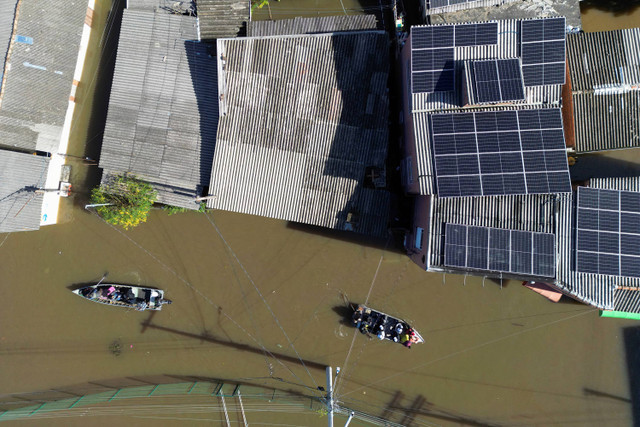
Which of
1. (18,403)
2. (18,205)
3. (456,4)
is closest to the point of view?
(456,4)

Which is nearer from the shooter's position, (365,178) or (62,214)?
(365,178)

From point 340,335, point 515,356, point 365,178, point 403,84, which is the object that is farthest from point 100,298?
point 515,356

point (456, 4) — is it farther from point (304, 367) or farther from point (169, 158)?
point (304, 367)

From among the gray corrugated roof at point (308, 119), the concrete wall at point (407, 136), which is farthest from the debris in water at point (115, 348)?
the concrete wall at point (407, 136)

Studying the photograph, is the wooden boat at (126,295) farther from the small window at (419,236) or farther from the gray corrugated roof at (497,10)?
the gray corrugated roof at (497,10)

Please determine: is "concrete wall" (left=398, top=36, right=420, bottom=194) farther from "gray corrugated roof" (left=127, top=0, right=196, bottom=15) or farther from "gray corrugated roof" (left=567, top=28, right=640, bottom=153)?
"gray corrugated roof" (left=127, top=0, right=196, bottom=15)

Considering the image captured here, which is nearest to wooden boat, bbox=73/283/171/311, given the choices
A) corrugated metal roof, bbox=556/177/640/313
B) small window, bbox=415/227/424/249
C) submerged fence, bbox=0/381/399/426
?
submerged fence, bbox=0/381/399/426

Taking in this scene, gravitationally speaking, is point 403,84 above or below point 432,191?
above
